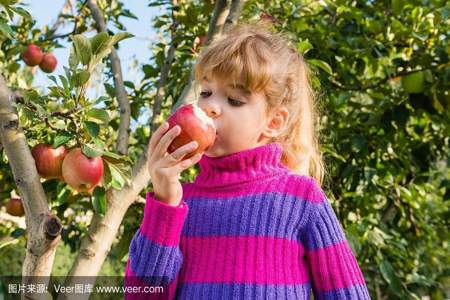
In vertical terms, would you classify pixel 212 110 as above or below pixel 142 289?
above

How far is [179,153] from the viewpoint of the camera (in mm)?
850

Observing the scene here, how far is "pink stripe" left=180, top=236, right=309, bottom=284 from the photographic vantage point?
0.93 m

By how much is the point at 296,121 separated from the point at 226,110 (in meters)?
0.24

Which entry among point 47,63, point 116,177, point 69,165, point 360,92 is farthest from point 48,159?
point 360,92

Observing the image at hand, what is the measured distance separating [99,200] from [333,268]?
1.94ft

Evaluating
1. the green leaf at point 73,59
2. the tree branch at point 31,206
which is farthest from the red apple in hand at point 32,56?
the tree branch at point 31,206

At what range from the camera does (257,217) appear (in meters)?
0.96

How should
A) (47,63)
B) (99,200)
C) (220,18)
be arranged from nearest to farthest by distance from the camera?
(99,200) < (220,18) < (47,63)

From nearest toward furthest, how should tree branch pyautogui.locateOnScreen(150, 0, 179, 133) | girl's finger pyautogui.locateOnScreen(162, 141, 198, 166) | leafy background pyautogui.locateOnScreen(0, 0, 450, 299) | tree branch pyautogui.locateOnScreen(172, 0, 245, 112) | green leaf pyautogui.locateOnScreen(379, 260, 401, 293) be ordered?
girl's finger pyautogui.locateOnScreen(162, 141, 198, 166)
tree branch pyautogui.locateOnScreen(172, 0, 245, 112)
tree branch pyautogui.locateOnScreen(150, 0, 179, 133)
leafy background pyautogui.locateOnScreen(0, 0, 450, 299)
green leaf pyautogui.locateOnScreen(379, 260, 401, 293)

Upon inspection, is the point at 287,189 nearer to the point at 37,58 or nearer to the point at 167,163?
the point at 167,163

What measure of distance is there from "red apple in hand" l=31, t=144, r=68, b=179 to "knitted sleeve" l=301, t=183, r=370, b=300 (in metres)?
0.54

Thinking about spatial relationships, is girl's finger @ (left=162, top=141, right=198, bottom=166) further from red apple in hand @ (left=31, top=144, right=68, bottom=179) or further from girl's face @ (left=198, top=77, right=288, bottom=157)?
red apple in hand @ (left=31, top=144, right=68, bottom=179)

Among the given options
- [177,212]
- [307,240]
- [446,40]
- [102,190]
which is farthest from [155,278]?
[446,40]

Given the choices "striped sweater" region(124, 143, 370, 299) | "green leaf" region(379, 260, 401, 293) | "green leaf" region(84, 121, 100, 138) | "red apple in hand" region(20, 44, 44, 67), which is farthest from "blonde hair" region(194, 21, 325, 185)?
"red apple in hand" region(20, 44, 44, 67)
